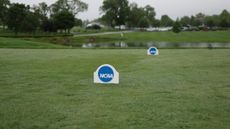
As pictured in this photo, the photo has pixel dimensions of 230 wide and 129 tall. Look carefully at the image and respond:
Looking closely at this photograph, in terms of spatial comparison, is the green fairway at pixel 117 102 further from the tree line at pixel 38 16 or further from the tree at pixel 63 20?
the tree at pixel 63 20

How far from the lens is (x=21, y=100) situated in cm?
487

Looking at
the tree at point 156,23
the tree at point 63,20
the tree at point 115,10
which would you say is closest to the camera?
the tree at point 63,20

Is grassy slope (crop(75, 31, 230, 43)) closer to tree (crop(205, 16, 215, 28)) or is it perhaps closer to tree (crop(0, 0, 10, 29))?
tree (crop(0, 0, 10, 29))

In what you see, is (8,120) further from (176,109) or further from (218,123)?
(218,123)

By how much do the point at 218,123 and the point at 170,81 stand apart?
305 cm

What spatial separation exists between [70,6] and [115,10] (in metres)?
15.8

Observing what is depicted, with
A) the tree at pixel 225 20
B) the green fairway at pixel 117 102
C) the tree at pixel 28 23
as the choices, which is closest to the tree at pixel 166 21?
the tree at pixel 225 20

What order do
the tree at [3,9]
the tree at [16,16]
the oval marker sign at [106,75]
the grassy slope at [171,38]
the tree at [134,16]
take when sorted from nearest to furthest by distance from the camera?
the oval marker sign at [106,75], the tree at [16,16], the grassy slope at [171,38], the tree at [3,9], the tree at [134,16]

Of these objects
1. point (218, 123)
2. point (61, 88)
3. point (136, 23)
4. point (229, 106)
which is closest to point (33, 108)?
point (61, 88)

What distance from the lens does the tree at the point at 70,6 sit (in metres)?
69.0

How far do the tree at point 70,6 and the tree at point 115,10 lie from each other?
9.90 metres

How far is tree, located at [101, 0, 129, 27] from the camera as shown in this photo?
261ft

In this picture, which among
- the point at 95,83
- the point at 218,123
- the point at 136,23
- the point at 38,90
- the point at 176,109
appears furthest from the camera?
the point at 136,23

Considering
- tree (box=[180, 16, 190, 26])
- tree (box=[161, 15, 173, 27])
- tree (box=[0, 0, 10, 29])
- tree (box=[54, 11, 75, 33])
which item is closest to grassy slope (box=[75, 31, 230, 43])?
tree (box=[54, 11, 75, 33])
